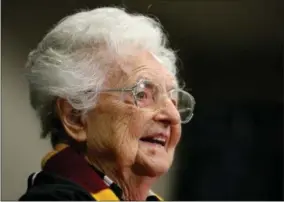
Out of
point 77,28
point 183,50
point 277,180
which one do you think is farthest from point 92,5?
point 277,180

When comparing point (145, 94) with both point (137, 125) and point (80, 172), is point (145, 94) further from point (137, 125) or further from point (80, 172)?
point (80, 172)

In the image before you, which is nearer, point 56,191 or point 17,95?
point 56,191

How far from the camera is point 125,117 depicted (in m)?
0.95

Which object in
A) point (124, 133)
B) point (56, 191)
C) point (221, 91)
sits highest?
point (221, 91)

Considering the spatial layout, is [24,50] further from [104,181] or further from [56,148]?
[104,181]

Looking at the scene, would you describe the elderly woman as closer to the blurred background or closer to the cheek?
the cheek

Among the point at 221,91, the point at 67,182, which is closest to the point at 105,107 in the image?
the point at 67,182

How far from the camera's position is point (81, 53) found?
3.15ft

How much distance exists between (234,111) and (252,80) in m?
0.09

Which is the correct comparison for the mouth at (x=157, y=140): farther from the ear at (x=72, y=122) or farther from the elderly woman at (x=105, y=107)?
the ear at (x=72, y=122)

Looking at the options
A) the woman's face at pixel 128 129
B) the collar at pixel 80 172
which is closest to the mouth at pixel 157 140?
the woman's face at pixel 128 129

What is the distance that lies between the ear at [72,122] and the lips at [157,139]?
0.12 meters

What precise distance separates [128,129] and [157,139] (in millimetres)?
70

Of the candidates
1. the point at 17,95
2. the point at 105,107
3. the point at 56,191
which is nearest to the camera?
the point at 56,191
